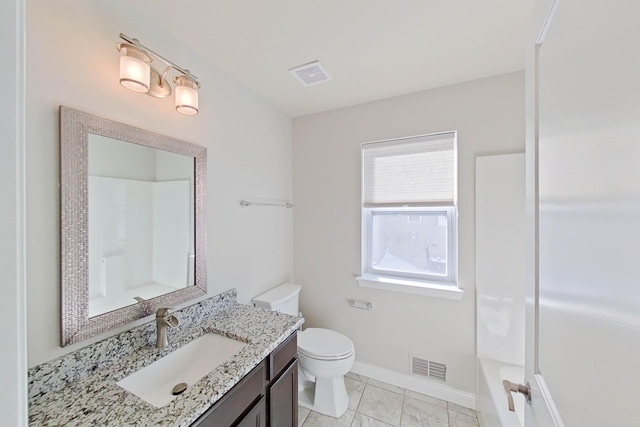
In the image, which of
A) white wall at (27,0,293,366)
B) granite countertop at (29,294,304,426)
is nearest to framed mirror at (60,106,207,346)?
white wall at (27,0,293,366)

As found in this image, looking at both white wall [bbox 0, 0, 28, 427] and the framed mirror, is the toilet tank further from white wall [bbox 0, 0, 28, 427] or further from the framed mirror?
white wall [bbox 0, 0, 28, 427]

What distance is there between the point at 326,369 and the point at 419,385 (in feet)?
2.82

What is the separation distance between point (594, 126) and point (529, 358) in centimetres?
70

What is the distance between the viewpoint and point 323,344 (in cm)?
187

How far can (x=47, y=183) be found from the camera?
899 mm

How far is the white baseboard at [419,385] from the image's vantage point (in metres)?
1.84

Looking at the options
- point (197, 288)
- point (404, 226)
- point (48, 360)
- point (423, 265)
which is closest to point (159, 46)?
point (197, 288)

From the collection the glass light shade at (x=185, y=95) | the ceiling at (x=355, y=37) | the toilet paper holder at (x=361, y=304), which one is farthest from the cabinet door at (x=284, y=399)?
the ceiling at (x=355, y=37)

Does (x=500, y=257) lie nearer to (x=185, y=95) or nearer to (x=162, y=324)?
(x=162, y=324)

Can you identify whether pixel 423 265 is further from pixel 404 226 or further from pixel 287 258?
pixel 287 258

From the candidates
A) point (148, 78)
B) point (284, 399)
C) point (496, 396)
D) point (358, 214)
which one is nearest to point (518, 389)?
point (496, 396)

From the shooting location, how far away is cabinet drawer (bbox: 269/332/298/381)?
1.22 metres

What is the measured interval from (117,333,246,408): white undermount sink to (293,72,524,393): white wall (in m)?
1.22

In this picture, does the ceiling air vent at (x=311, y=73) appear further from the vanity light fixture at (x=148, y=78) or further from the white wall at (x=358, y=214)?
the vanity light fixture at (x=148, y=78)
